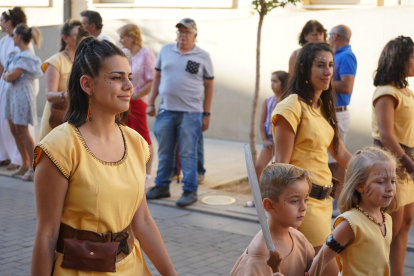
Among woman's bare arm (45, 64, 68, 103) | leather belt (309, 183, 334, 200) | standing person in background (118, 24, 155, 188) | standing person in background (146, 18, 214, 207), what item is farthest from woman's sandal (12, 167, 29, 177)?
leather belt (309, 183, 334, 200)

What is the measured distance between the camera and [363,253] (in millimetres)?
2947

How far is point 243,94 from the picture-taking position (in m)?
12.0

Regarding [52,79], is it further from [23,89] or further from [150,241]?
[150,241]

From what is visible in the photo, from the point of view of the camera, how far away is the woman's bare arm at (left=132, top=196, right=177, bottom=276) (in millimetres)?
2490

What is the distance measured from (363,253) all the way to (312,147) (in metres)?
0.79

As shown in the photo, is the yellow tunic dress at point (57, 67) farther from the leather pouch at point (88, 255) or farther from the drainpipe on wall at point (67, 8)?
the drainpipe on wall at point (67, 8)

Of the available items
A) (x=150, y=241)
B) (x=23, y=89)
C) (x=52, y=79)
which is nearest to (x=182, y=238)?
(x=52, y=79)

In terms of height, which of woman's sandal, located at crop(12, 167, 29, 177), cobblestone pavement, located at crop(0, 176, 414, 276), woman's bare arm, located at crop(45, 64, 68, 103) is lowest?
woman's sandal, located at crop(12, 167, 29, 177)

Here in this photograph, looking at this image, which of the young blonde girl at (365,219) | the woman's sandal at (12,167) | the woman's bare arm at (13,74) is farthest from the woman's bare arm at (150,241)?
the woman's sandal at (12,167)

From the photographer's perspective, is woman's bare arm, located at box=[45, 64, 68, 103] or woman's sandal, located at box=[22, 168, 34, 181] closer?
woman's bare arm, located at box=[45, 64, 68, 103]

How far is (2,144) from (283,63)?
579cm

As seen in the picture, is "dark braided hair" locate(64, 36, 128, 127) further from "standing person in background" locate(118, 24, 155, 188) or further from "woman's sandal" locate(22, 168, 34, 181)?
"woman's sandal" locate(22, 168, 34, 181)

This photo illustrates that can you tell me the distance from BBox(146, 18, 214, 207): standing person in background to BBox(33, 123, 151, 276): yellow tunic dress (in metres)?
4.41

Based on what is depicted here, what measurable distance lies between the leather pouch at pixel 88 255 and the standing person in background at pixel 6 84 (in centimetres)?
677
